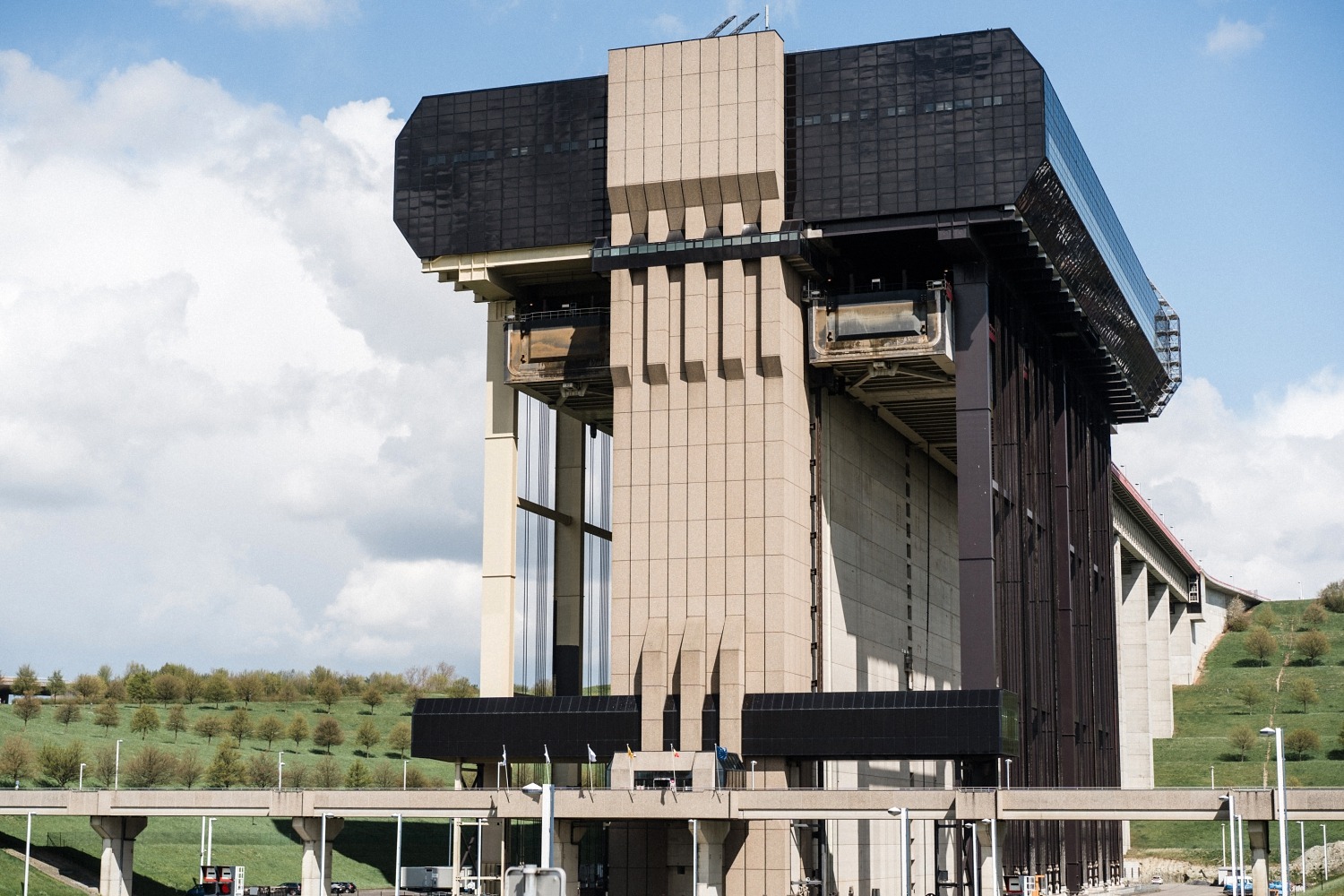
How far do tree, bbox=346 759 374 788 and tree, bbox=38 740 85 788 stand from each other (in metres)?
27.7

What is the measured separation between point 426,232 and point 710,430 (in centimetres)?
2288

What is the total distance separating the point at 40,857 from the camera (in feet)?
351

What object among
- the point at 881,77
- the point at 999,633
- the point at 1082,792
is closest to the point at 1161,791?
the point at 1082,792

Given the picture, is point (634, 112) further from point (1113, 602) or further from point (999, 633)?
point (1113, 602)

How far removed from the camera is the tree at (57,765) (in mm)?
148500

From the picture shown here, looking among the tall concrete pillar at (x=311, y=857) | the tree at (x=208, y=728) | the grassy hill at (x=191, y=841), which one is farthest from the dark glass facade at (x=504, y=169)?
the tree at (x=208, y=728)

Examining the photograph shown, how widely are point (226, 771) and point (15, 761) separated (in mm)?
23037

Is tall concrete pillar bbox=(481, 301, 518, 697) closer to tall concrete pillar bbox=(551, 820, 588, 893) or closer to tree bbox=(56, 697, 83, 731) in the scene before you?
tall concrete pillar bbox=(551, 820, 588, 893)

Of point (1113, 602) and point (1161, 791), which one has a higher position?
point (1113, 602)

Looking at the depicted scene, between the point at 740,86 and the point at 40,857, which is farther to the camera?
the point at 40,857

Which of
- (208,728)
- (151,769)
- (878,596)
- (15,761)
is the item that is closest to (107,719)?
(208,728)

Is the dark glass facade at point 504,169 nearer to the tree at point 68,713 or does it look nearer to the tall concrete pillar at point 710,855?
the tall concrete pillar at point 710,855

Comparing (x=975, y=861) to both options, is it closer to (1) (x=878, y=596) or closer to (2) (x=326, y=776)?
(1) (x=878, y=596)

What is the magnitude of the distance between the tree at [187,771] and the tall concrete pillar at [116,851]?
204ft
